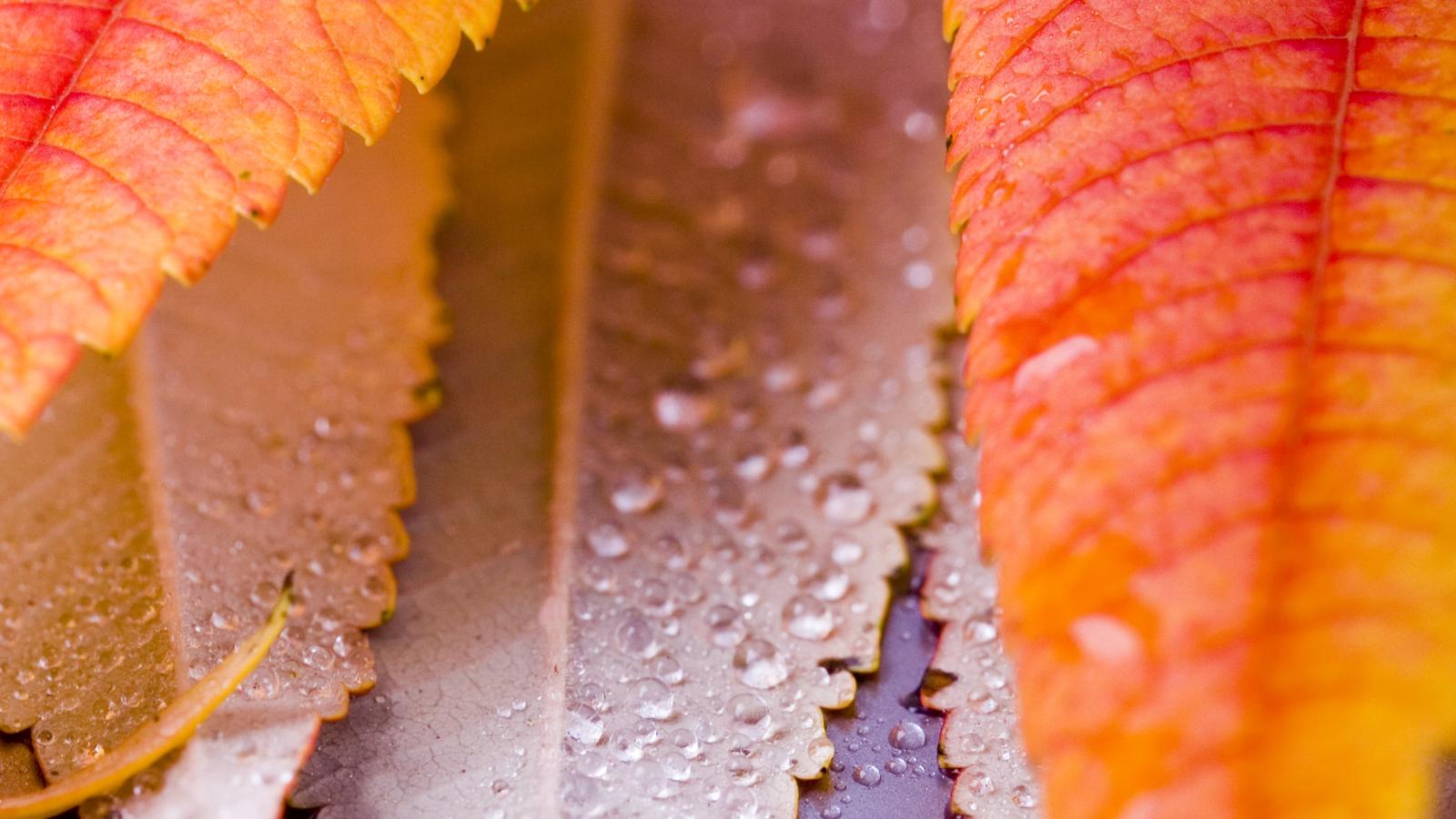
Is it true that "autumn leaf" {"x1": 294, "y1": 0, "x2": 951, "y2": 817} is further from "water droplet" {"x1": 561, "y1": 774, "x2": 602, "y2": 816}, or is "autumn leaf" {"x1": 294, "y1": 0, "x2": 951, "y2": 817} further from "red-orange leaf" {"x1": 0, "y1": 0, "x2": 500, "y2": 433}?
"red-orange leaf" {"x1": 0, "y1": 0, "x2": 500, "y2": 433}

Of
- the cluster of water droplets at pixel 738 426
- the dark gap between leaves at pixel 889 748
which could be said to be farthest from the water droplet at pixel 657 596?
the dark gap between leaves at pixel 889 748

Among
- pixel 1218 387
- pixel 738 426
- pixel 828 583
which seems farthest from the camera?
pixel 738 426

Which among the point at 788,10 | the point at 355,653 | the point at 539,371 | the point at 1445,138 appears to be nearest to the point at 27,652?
the point at 355,653

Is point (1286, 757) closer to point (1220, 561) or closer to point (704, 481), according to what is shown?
point (1220, 561)

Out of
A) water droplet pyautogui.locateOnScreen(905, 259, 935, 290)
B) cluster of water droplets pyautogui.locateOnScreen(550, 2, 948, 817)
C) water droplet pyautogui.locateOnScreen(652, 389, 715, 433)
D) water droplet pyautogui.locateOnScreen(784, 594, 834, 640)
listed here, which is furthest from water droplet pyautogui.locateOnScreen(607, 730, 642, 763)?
water droplet pyautogui.locateOnScreen(905, 259, 935, 290)

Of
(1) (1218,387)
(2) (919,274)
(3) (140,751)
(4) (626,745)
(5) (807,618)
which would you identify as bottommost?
(3) (140,751)

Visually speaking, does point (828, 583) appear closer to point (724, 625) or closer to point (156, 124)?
point (724, 625)

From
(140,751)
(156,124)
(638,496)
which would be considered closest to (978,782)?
(638,496)

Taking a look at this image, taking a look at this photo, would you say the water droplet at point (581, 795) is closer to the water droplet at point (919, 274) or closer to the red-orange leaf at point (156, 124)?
the red-orange leaf at point (156, 124)
